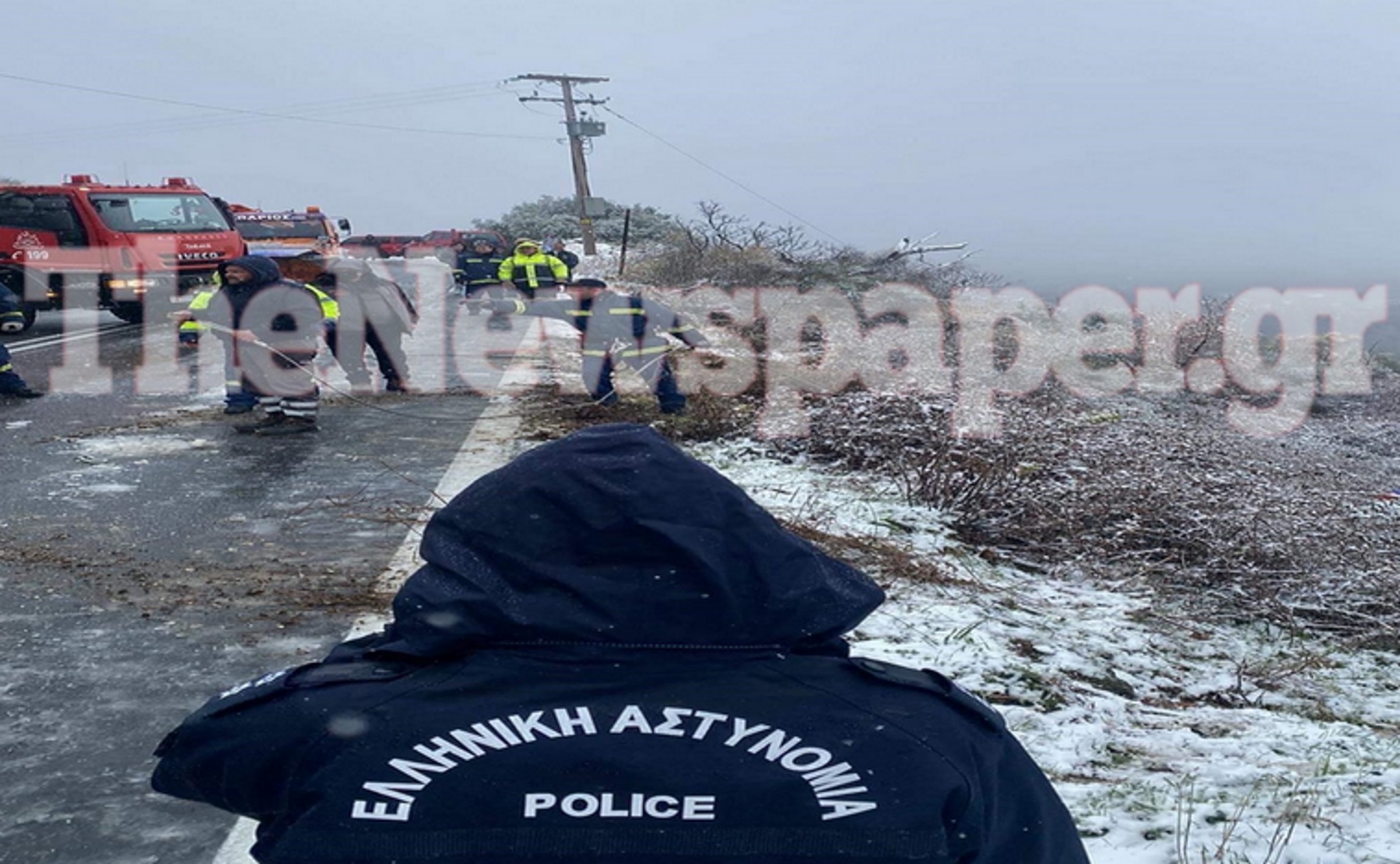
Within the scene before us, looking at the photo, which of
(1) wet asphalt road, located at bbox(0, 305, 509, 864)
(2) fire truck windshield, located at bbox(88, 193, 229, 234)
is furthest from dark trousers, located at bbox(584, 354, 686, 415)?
(2) fire truck windshield, located at bbox(88, 193, 229, 234)

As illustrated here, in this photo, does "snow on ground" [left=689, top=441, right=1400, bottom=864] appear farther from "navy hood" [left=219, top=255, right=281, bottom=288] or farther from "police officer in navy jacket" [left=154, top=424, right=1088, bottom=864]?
"navy hood" [left=219, top=255, right=281, bottom=288]

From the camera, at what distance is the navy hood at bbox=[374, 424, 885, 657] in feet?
4.44

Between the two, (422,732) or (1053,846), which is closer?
(422,732)

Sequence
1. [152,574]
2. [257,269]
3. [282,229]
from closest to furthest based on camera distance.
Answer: [152,574]
[257,269]
[282,229]

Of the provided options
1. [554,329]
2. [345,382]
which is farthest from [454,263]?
[345,382]

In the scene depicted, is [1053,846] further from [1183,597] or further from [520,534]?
[1183,597]

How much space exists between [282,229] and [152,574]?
20.9m

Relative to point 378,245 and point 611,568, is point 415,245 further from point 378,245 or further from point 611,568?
point 611,568

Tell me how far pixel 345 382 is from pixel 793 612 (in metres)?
11.4

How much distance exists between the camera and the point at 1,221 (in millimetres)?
15812

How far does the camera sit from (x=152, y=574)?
529 cm

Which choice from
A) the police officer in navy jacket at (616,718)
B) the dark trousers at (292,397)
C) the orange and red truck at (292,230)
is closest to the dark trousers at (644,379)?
the dark trousers at (292,397)

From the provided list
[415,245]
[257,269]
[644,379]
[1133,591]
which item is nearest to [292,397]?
[257,269]

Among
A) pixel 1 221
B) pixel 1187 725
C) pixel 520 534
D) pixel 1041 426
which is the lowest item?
pixel 1187 725
